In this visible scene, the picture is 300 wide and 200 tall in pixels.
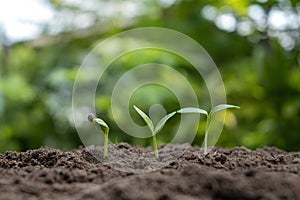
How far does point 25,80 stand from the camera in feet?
10.8

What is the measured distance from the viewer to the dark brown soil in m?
0.74

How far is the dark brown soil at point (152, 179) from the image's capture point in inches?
29.2

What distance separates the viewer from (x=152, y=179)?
78cm

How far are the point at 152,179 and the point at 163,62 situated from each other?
1888mm

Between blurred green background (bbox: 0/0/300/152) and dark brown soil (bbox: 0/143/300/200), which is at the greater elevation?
blurred green background (bbox: 0/0/300/152)

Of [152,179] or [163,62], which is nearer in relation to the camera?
[152,179]

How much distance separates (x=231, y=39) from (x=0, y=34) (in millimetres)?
1473

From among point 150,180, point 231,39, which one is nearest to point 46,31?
Result: point 231,39

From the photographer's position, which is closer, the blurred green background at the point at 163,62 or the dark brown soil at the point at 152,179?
the dark brown soil at the point at 152,179

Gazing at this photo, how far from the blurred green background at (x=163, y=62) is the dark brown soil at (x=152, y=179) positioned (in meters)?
1.44

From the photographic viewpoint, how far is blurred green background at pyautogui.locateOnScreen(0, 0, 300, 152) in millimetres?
2477

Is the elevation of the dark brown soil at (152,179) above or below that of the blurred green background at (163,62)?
below

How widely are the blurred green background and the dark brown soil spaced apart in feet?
4.73

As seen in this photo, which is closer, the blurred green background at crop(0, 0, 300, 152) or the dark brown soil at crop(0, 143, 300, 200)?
the dark brown soil at crop(0, 143, 300, 200)
